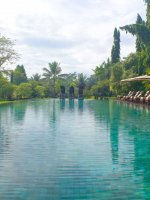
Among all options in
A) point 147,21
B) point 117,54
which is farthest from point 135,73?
point 117,54

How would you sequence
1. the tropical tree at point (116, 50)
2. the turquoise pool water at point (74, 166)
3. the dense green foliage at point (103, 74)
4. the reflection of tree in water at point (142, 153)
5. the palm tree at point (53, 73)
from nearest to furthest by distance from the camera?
1. the turquoise pool water at point (74, 166)
2. the reflection of tree in water at point (142, 153)
3. the dense green foliage at point (103, 74)
4. the tropical tree at point (116, 50)
5. the palm tree at point (53, 73)

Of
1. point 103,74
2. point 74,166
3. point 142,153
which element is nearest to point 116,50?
point 103,74

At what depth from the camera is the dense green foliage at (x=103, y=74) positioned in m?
33.6

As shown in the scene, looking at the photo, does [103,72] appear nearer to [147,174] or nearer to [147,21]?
[147,21]

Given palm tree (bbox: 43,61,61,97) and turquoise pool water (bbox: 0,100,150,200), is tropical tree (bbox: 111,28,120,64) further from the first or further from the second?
turquoise pool water (bbox: 0,100,150,200)

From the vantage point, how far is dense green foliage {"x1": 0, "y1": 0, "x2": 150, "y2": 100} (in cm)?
3359

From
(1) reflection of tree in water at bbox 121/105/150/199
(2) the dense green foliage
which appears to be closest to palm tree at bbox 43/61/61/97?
(2) the dense green foliage

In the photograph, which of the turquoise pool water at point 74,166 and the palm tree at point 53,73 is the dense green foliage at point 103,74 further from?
the turquoise pool water at point 74,166

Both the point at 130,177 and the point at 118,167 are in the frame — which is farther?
the point at 118,167

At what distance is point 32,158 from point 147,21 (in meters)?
28.9

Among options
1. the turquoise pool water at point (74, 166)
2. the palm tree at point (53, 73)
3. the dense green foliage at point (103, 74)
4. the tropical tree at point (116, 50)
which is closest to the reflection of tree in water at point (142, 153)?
the turquoise pool water at point (74, 166)

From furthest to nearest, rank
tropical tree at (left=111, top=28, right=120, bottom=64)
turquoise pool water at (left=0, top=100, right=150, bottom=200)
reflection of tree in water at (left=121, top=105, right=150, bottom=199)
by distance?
tropical tree at (left=111, top=28, right=120, bottom=64) < reflection of tree in water at (left=121, top=105, right=150, bottom=199) < turquoise pool water at (left=0, top=100, right=150, bottom=200)

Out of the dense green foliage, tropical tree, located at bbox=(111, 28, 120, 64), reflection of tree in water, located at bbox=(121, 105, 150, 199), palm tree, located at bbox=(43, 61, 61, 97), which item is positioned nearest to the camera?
reflection of tree in water, located at bbox=(121, 105, 150, 199)

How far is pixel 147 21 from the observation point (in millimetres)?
33219
